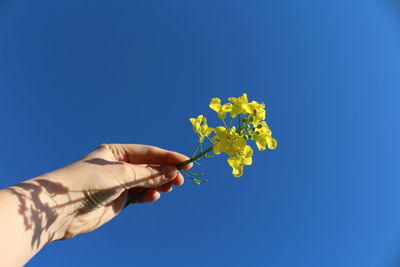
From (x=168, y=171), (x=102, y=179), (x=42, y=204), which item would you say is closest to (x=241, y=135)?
(x=168, y=171)

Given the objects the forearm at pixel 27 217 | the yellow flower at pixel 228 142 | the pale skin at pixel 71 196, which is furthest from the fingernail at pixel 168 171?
the forearm at pixel 27 217

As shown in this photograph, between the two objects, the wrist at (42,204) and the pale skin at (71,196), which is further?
the wrist at (42,204)

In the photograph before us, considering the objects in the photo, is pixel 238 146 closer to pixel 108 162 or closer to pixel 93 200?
pixel 108 162

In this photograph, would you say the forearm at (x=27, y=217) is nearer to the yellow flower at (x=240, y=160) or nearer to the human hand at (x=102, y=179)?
the human hand at (x=102, y=179)

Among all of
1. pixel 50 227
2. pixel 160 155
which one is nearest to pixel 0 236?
pixel 50 227

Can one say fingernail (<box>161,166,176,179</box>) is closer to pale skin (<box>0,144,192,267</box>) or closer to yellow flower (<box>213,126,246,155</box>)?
pale skin (<box>0,144,192,267</box>)

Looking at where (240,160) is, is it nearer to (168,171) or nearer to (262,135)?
(262,135)
